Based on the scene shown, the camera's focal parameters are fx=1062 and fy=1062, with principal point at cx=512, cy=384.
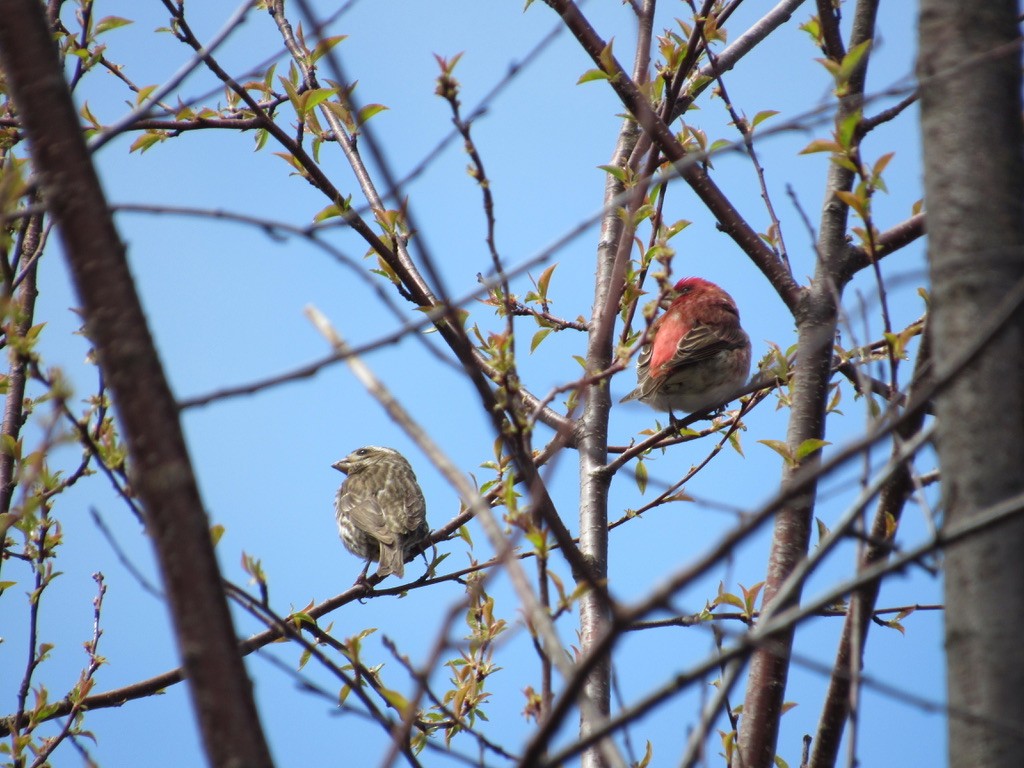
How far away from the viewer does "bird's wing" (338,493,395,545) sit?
769cm

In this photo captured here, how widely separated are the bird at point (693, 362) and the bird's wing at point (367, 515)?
2.06 meters

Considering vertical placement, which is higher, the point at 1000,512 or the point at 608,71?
the point at 608,71

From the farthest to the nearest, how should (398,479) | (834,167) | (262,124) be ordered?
(398,479) → (262,124) → (834,167)

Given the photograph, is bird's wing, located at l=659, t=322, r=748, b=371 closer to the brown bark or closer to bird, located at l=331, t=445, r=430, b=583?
bird, located at l=331, t=445, r=430, b=583

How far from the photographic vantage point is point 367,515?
811cm

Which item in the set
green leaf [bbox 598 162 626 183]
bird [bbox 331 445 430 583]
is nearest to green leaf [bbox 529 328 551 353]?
green leaf [bbox 598 162 626 183]

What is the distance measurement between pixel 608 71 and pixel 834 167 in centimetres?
90

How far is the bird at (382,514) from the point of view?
298 inches

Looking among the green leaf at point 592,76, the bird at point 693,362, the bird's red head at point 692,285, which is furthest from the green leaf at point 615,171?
the bird's red head at point 692,285

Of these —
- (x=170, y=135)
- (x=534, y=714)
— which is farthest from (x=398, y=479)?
(x=534, y=714)

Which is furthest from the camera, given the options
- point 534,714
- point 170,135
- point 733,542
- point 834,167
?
point 170,135

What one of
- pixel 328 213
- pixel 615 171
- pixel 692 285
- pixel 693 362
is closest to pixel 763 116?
pixel 615 171

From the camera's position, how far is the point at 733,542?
45.5 inches

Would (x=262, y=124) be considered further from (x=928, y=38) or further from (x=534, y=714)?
(x=928, y=38)
